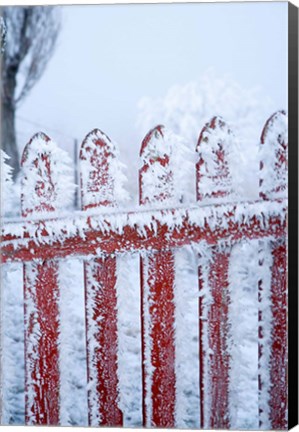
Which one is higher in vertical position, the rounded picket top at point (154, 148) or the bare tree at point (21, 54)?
the bare tree at point (21, 54)

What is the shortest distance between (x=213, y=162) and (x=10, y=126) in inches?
28.6

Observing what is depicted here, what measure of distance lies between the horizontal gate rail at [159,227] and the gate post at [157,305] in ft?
0.18

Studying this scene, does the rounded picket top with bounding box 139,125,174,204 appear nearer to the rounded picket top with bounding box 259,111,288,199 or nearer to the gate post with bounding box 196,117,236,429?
the gate post with bounding box 196,117,236,429

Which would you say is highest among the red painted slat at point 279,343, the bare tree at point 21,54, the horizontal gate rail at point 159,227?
the bare tree at point 21,54

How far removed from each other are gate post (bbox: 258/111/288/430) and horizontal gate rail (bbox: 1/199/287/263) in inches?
2.6

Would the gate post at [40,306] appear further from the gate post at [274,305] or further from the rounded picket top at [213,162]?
the gate post at [274,305]

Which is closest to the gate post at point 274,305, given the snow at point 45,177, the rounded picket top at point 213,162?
the rounded picket top at point 213,162

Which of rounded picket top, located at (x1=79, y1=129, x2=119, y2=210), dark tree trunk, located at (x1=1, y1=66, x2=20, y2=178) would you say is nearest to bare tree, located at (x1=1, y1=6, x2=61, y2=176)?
dark tree trunk, located at (x1=1, y1=66, x2=20, y2=178)

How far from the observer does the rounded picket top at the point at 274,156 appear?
3.60 meters

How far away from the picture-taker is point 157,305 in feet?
12.0

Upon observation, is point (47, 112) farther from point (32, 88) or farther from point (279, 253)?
point (279, 253)

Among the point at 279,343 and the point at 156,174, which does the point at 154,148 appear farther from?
the point at 279,343

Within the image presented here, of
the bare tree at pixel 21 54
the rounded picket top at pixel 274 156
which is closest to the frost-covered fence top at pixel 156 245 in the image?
the rounded picket top at pixel 274 156

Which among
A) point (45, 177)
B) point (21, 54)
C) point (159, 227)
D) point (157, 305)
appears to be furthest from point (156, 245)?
point (21, 54)
